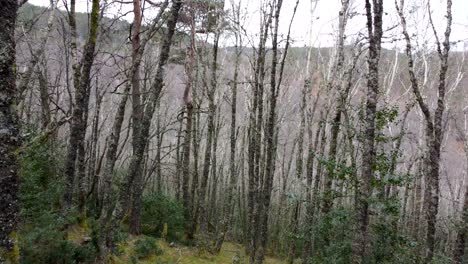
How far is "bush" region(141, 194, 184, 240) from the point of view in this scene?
42.8ft

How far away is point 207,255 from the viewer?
11.8 m

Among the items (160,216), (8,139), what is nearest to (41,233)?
(8,139)

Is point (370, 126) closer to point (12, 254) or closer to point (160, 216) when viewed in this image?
point (12, 254)

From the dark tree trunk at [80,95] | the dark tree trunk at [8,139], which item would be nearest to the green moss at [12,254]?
the dark tree trunk at [8,139]

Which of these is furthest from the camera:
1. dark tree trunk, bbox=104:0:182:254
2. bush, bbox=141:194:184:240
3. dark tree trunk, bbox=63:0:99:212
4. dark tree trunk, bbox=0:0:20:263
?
bush, bbox=141:194:184:240

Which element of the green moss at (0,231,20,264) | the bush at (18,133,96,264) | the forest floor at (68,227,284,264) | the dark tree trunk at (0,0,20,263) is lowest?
the forest floor at (68,227,284,264)

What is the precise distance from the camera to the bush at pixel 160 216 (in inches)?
513

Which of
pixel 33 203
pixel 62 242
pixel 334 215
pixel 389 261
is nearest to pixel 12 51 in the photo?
pixel 62 242

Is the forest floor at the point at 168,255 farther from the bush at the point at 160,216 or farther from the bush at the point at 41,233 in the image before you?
the bush at the point at 41,233

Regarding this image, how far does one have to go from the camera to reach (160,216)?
13125 mm

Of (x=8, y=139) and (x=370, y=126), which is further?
(x=370, y=126)

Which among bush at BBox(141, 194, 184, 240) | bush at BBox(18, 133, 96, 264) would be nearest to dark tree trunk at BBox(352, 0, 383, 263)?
bush at BBox(18, 133, 96, 264)

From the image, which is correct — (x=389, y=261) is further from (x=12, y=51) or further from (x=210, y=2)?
(x=210, y=2)

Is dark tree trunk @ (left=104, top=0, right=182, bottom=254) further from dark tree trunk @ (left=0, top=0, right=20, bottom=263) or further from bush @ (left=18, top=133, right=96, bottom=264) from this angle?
dark tree trunk @ (left=0, top=0, right=20, bottom=263)
